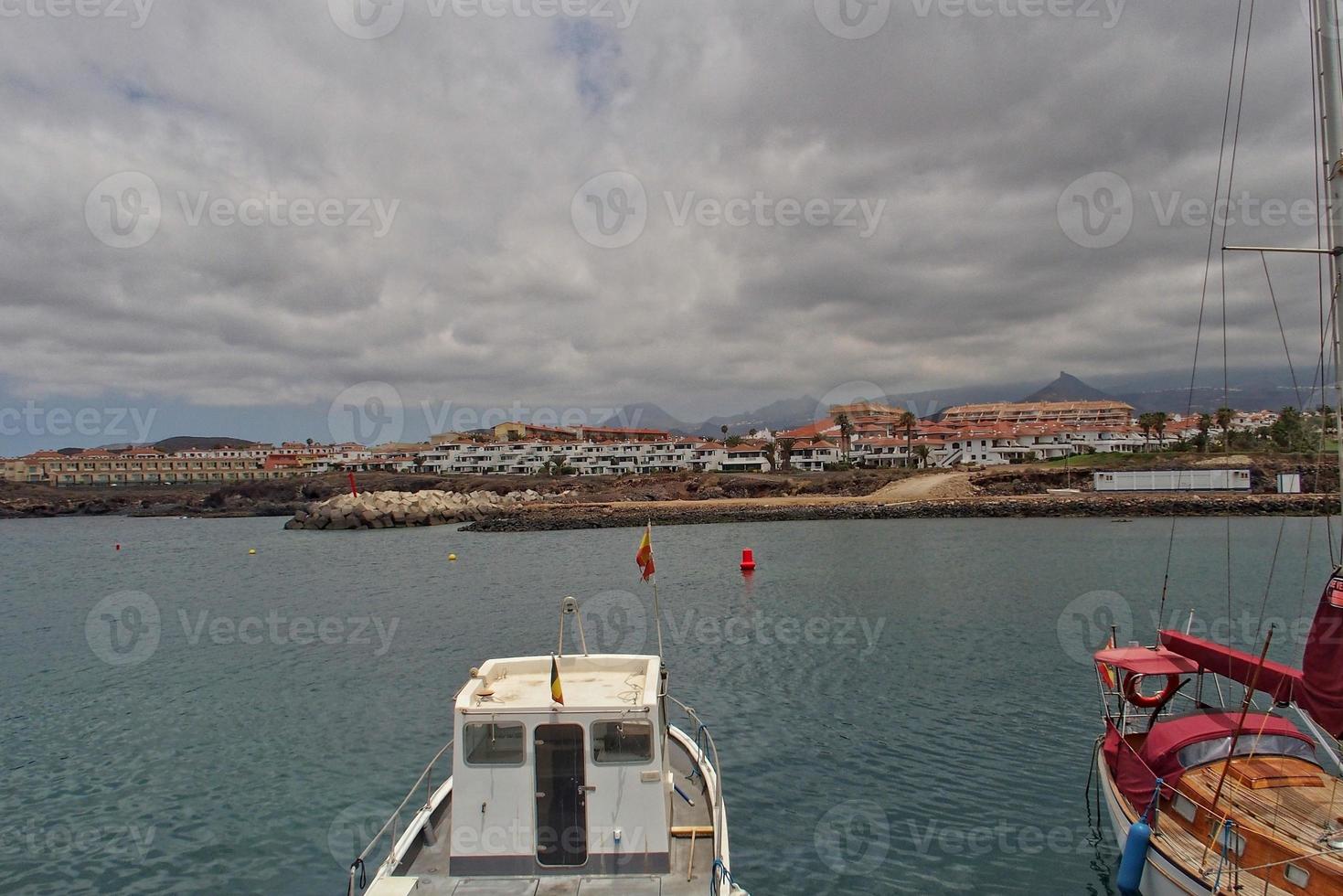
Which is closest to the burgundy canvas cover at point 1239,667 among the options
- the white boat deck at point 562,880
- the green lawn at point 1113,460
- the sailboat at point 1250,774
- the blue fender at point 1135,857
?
the sailboat at point 1250,774

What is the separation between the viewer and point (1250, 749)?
10836 millimetres

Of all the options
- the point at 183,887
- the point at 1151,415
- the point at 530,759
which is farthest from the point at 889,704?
the point at 1151,415

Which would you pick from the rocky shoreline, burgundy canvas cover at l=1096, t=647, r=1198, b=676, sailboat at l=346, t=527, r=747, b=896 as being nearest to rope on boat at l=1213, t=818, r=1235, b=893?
burgundy canvas cover at l=1096, t=647, r=1198, b=676

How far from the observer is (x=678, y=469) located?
146 metres

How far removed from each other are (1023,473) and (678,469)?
66.4m

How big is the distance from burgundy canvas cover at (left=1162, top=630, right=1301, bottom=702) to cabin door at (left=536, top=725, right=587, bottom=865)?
8.84 metres

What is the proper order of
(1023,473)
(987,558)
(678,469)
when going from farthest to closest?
1. (678,469)
2. (1023,473)
3. (987,558)

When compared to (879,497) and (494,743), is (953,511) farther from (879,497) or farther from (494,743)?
(494,743)

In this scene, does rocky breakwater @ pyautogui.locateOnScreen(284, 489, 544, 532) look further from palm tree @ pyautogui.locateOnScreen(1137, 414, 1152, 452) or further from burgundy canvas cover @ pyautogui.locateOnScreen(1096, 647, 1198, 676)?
palm tree @ pyautogui.locateOnScreen(1137, 414, 1152, 452)

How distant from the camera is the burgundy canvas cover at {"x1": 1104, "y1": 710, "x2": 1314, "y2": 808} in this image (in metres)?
11.1

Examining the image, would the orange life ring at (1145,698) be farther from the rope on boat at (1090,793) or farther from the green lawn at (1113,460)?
the green lawn at (1113,460)

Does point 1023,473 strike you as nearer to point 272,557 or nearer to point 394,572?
point 394,572

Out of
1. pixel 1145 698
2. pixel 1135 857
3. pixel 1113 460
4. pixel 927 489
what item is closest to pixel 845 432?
pixel 927 489

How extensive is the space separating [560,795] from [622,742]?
35.9 inches
